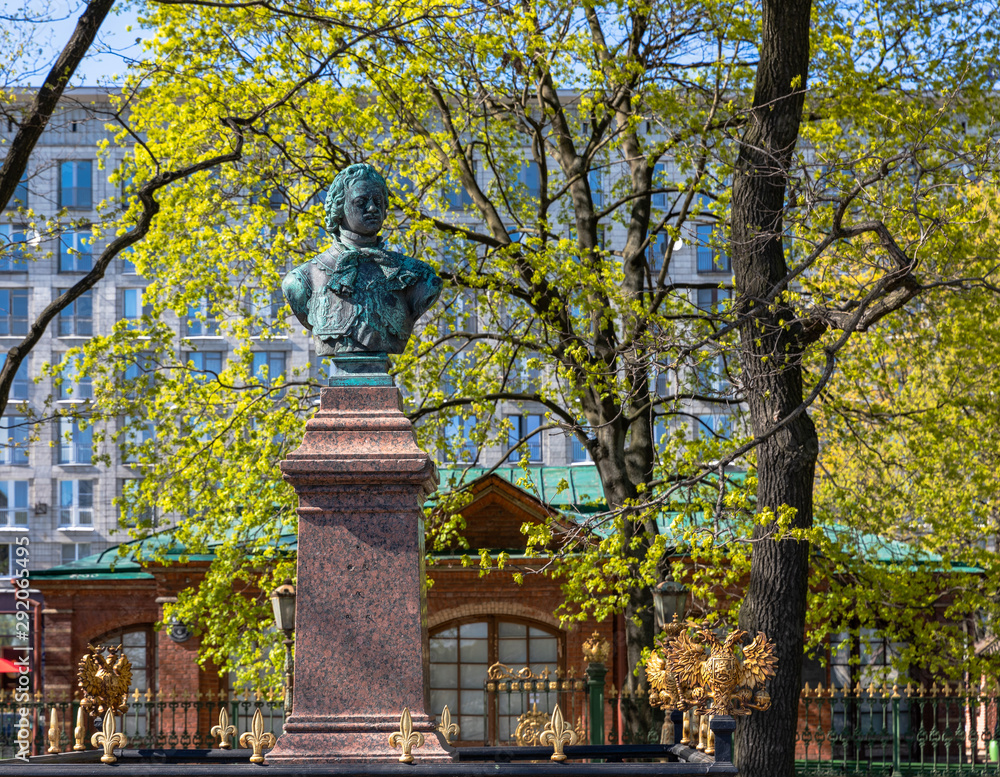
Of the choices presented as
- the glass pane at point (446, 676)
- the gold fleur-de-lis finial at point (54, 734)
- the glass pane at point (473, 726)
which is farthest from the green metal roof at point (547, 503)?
the gold fleur-de-lis finial at point (54, 734)

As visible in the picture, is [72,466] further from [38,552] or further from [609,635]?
[609,635]

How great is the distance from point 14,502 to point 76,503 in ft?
7.83

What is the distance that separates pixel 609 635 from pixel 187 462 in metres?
8.77

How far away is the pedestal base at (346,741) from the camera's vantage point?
720 cm

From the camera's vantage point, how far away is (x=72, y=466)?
4734 cm

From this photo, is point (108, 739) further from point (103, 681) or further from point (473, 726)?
point (473, 726)

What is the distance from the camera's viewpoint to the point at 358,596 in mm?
7492

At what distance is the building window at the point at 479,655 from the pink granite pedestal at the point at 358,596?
14.4 m

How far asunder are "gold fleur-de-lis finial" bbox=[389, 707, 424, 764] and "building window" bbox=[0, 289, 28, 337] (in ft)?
145

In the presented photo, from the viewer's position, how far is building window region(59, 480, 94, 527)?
47.5 metres

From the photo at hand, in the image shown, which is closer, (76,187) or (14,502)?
(14,502)

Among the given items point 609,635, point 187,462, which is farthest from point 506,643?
point 187,462

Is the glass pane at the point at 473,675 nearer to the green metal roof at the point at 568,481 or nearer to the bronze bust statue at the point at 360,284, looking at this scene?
the green metal roof at the point at 568,481

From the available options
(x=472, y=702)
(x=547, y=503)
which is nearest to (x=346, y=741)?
(x=547, y=503)
